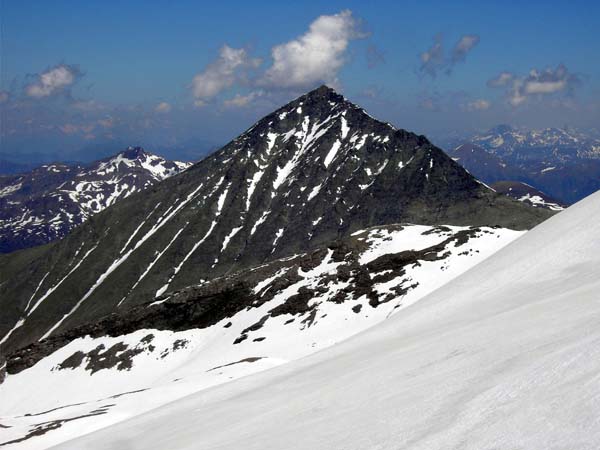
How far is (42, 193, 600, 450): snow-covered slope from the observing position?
8070mm

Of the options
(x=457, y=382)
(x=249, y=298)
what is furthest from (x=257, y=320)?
(x=457, y=382)

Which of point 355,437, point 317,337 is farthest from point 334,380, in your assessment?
point 317,337

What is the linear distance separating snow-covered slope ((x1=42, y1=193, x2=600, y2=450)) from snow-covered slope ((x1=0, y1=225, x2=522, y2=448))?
2138 cm

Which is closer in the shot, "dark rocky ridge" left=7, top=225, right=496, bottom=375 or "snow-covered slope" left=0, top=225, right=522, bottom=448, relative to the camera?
"snow-covered slope" left=0, top=225, right=522, bottom=448

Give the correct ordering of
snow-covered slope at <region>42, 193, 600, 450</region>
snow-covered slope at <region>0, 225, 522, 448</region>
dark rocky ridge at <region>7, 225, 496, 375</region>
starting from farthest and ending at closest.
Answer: dark rocky ridge at <region>7, 225, 496, 375</region>, snow-covered slope at <region>0, 225, 522, 448</region>, snow-covered slope at <region>42, 193, 600, 450</region>

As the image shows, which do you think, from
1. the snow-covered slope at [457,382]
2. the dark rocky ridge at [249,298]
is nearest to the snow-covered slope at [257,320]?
the dark rocky ridge at [249,298]

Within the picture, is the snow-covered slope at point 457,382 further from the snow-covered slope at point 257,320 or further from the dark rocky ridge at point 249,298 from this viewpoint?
the dark rocky ridge at point 249,298

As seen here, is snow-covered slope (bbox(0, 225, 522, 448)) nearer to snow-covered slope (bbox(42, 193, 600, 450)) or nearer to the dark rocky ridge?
the dark rocky ridge

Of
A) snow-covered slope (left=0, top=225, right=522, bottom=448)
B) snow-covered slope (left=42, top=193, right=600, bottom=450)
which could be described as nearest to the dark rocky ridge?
snow-covered slope (left=0, top=225, right=522, bottom=448)

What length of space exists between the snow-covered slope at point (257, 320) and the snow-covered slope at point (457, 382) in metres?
21.4

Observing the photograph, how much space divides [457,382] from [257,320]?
2196 inches

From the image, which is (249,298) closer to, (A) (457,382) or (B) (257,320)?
(B) (257,320)

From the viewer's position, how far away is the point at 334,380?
16328 millimetres

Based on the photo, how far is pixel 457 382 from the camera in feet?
36.6
